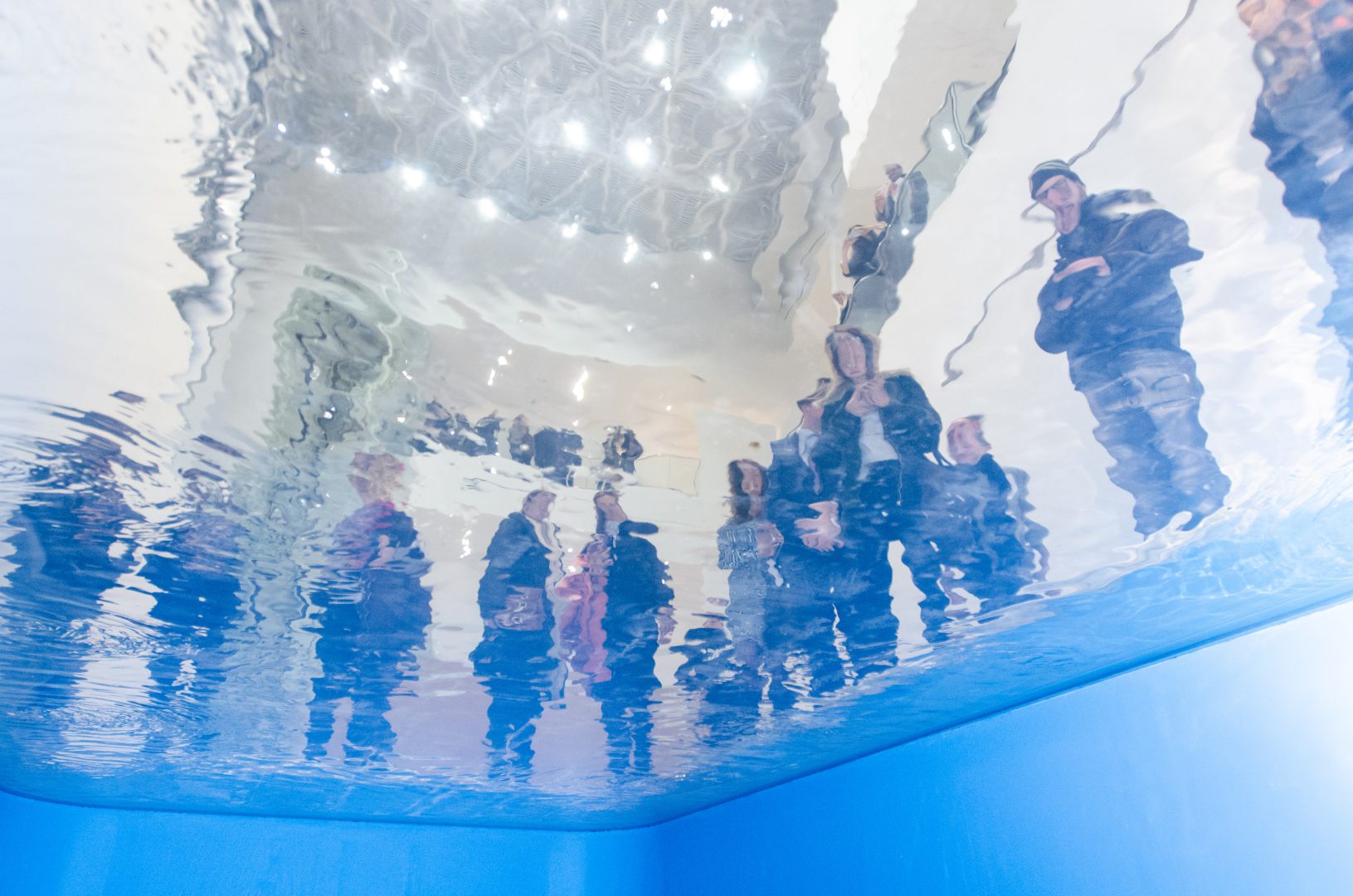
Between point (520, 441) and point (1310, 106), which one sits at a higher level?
point (520, 441)

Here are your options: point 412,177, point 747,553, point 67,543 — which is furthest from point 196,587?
point 412,177

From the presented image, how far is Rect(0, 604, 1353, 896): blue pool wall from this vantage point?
5539mm

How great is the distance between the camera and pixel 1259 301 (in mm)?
A: 3023

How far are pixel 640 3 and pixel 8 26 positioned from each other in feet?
4.89

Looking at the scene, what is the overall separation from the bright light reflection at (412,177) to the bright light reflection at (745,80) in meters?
0.89

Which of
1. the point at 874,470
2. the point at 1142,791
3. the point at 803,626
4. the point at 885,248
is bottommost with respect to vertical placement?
the point at 1142,791

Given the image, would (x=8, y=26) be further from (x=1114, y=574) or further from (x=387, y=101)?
(x=1114, y=574)

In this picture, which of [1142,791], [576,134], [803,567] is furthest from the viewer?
[1142,791]

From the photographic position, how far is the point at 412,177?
7.30 ft

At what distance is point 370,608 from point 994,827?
241 inches

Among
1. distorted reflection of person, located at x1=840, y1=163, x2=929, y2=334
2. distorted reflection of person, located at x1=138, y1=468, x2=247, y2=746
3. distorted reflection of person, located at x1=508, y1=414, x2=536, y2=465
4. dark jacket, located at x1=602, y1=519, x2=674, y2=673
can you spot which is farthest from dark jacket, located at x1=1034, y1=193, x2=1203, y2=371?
distorted reflection of person, located at x1=138, y1=468, x2=247, y2=746

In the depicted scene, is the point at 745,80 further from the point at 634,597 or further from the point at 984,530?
the point at 634,597

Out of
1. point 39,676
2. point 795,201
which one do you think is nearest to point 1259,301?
point 795,201

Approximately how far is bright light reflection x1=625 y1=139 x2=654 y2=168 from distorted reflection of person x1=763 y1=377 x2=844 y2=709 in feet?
4.07
